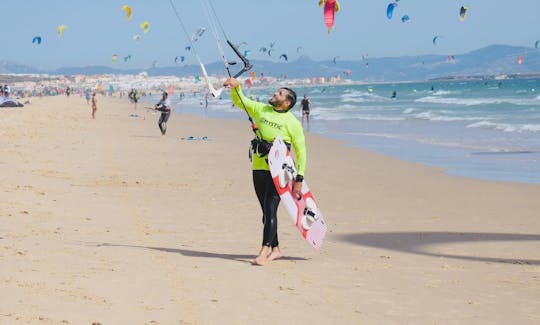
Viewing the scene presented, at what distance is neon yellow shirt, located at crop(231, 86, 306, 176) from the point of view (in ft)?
19.2

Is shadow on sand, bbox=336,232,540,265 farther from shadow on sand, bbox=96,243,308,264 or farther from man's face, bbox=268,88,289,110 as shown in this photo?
man's face, bbox=268,88,289,110

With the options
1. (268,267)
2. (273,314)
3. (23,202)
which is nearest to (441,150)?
(23,202)

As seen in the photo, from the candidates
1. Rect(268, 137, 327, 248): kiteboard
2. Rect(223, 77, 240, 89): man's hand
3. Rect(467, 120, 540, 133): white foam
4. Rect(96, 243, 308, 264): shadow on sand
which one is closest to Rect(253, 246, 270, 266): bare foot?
Rect(96, 243, 308, 264): shadow on sand

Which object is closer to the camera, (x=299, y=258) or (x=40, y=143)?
(x=299, y=258)

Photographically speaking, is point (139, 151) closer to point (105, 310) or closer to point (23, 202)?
point (23, 202)

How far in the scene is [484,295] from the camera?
520 centimetres

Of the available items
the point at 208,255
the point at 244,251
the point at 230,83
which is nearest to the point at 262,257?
the point at 208,255

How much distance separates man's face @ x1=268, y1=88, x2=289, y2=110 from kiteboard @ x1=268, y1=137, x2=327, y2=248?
Answer: 0.24m

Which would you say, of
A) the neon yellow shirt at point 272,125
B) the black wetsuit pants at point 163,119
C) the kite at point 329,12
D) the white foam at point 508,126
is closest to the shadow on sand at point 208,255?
the neon yellow shirt at point 272,125

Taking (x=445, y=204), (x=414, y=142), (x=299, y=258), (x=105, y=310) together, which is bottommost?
(x=414, y=142)

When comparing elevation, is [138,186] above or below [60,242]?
below

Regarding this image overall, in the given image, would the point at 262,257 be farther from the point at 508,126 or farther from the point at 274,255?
the point at 508,126

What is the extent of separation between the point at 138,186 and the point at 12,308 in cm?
635

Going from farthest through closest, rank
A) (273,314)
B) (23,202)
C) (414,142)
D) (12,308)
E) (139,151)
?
(414,142)
(139,151)
(23,202)
(273,314)
(12,308)
